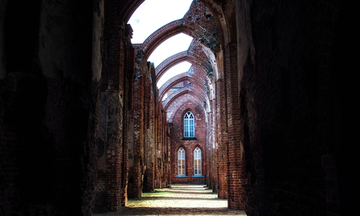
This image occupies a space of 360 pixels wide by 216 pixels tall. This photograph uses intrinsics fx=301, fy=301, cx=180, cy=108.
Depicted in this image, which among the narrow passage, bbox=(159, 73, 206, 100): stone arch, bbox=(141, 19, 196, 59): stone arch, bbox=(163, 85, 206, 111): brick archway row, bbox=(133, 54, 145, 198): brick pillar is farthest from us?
bbox=(163, 85, 206, 111): brick archway row

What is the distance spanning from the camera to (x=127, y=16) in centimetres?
1169

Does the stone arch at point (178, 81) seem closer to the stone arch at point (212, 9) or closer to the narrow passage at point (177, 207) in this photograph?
the stone arch at point (212, 9)

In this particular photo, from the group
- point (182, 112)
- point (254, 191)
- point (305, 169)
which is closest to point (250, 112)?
point (254, 191)

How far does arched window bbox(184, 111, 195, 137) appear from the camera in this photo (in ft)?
128

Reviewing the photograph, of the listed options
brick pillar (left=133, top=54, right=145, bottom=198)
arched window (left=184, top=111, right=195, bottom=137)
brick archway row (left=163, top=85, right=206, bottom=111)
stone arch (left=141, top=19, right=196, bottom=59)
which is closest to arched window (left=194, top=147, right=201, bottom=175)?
arched window (left=184, top=111, right=195, bottom=137)

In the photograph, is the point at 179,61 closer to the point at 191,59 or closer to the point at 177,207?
the point at 191,59

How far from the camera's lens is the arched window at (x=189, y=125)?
3901cm

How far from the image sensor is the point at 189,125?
129 feet

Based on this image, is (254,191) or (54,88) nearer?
(54,88)

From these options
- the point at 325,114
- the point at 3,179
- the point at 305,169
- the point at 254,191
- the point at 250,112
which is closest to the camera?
the point at 325,114

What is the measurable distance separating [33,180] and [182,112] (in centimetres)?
3474

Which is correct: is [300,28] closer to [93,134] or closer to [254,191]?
[254,191]

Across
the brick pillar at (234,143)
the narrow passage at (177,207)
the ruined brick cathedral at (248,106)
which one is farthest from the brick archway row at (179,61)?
the ruined brick cathedral at (248,106)

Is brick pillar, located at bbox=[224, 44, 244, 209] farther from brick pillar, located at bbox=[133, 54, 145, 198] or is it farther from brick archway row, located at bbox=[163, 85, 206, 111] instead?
brick archway row, located at bbox=[163, 85, 206, 111]
